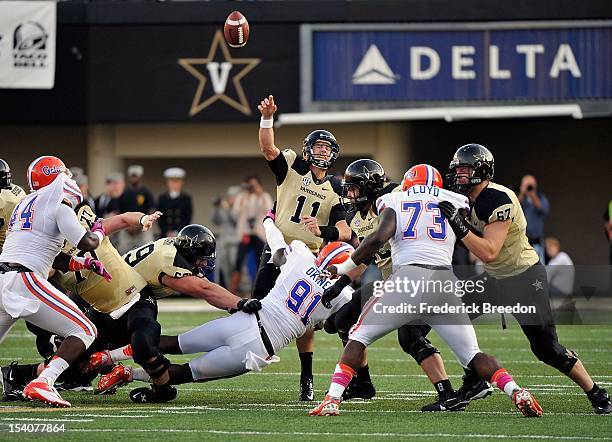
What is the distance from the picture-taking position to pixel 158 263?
330 inches

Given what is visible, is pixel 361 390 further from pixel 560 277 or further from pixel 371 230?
pixel 560 277

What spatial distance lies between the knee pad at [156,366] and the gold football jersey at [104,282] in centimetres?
65

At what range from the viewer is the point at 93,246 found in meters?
7.81

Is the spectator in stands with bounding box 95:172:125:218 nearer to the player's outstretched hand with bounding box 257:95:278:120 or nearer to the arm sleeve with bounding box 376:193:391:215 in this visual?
the player's outstretched hand with bounding box 257:95:278:120

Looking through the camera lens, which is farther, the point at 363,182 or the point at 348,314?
the point at 348,314

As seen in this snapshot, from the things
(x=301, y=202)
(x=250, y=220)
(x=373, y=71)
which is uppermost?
(x=373, y=71)

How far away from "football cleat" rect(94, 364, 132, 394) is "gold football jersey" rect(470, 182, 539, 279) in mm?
2549

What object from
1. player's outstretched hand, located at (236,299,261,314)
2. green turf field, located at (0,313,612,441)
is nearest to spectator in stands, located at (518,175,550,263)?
green turf field, located at (0,313,612,441)

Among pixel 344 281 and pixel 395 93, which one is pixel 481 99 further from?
pixel 344 281

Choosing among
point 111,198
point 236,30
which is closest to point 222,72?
point 111,198

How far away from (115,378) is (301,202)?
1924 millimetres

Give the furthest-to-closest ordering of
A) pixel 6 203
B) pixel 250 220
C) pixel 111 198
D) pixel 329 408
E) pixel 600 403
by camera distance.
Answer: pixel 250 220
pixel 111 198
pixel 6 203
pixel 600 403
pixel 329 408

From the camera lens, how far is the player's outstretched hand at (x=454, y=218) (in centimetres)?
748

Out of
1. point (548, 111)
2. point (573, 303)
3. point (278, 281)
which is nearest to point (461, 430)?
point (278, 281)
